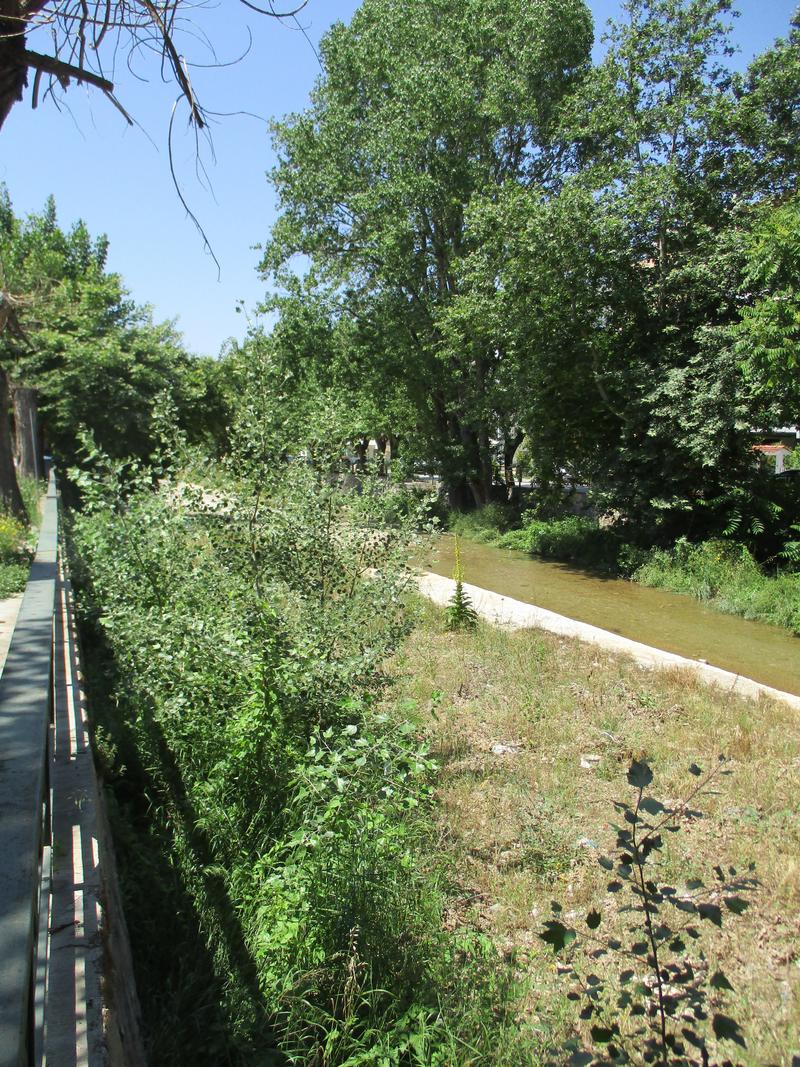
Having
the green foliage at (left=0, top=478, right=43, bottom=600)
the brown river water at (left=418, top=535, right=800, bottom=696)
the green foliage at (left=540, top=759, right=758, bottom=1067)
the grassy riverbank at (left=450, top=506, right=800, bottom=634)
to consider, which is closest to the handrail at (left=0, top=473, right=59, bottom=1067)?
the green foliage at (left=540, top=759, right=758, bottom=1067)

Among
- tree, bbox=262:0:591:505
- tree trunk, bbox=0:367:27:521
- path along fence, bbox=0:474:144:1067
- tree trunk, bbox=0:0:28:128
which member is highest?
tree, bbox=262:0:591:505

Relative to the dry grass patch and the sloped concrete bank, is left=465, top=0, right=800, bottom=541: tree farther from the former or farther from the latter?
the dry grass patch

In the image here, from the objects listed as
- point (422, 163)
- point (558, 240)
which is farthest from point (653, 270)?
point (422, 163)

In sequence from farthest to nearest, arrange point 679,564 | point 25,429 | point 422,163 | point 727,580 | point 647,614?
point 422,163 < point 25,429 < point 679,564 < point 727,580 < point 647,614

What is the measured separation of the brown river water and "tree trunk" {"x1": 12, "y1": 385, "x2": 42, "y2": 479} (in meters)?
9.70

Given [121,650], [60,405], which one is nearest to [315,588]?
[121,650]

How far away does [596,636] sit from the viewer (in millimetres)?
9125

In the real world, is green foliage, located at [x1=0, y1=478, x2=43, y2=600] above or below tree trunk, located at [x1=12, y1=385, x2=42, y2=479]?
below

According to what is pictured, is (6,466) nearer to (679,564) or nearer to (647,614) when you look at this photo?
(647,614)

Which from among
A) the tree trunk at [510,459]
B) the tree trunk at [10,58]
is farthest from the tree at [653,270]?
the tree trunk at [10,58]

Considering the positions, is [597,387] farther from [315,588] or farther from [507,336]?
[315,588]

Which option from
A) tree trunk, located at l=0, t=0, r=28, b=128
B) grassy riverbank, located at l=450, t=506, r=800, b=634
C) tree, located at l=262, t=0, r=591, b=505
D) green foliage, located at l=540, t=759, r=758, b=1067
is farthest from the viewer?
tree, located at l=262, t=0, r=591, b=505

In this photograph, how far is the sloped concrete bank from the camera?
7293 mm

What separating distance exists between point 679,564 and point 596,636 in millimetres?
6293
